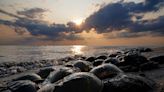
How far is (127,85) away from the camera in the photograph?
564cm

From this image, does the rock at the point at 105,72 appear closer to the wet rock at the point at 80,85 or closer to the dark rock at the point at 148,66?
the wet rock at the point at 80,85

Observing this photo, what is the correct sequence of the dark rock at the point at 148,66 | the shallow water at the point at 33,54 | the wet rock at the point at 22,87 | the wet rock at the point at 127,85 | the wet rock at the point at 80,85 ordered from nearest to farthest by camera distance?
1. the wet rock at the point at 80,85
2. the wet rock at the point at 127,85
3. the wet rock at the point at 22,87
4. the dark rock at the point at 148,66
5. the shallow water at the point at 33,54

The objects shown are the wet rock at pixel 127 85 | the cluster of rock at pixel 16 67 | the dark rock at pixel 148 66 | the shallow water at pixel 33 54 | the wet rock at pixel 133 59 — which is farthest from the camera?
the shallow water at pixel 33 54

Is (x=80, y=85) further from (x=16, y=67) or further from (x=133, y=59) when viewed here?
(x=16, y=67)

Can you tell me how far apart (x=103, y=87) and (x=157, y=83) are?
5.68 feet

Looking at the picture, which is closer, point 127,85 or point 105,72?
point 127,85

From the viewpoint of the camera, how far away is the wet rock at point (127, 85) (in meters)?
5.60

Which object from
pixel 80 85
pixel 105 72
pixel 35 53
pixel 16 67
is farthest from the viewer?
pixel 35 53

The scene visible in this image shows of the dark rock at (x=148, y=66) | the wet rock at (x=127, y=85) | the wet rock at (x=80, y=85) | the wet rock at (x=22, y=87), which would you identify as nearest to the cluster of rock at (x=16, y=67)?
the wet rock at (x=22, y=87)

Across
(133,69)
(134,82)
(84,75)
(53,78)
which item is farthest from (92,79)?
(133,69)

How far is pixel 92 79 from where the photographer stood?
5387mm

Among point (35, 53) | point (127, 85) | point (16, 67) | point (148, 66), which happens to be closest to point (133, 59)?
point (148, 66)

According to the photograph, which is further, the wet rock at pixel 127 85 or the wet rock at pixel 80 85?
the wet rock at pixel 127 85

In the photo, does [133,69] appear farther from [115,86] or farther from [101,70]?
[115,86]
